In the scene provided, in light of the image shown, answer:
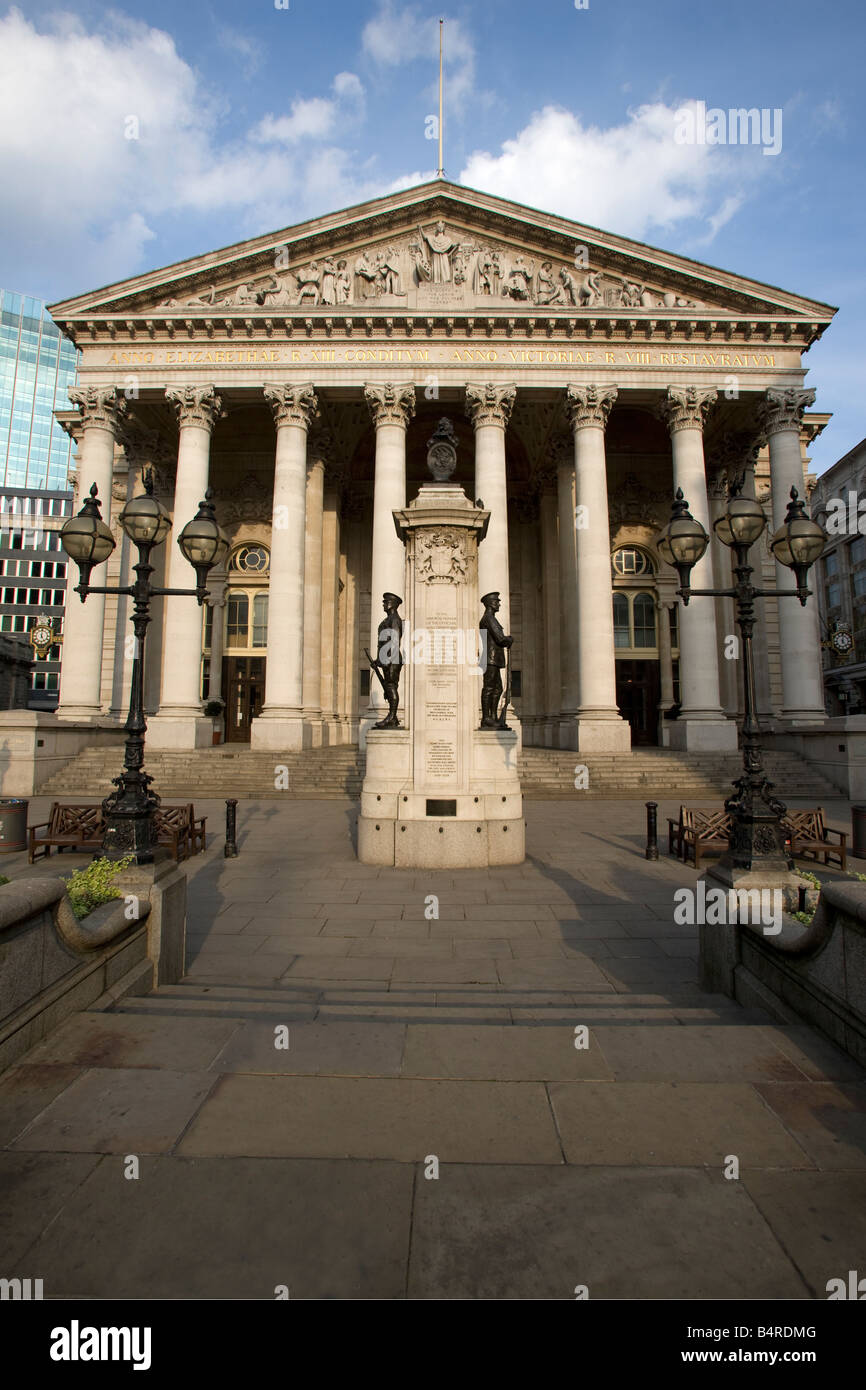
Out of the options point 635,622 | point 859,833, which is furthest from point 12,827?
point 635,622

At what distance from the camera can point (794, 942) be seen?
4574 mm

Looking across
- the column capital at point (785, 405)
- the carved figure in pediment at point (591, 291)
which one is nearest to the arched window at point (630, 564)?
Result: the column capital at point (785, 405)

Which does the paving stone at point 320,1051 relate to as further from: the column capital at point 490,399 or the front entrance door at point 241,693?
the front entrance door at point 241,693

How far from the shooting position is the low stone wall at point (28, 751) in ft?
66.7

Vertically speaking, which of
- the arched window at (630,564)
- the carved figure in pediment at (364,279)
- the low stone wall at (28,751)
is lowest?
the low stone wall at (28,751)

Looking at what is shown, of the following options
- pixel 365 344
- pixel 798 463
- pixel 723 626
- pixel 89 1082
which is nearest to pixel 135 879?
pixel 89 1082

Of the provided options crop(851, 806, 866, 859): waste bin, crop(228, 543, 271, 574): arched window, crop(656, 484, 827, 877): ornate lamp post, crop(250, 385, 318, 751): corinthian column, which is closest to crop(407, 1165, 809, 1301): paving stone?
crop(656, 484, 827, 877): ornate lamp post

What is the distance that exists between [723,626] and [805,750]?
10376mm

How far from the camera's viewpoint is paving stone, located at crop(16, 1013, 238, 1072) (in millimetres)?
3771

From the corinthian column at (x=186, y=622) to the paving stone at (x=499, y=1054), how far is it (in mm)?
22274

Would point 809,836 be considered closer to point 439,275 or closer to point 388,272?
point 439,275

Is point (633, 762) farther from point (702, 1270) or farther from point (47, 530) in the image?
point (47, 530)

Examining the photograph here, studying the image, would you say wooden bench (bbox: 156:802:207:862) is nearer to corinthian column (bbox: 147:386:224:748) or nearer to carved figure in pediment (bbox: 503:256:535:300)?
corinthian column (bbox: 147:386:224:748)

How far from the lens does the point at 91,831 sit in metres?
11.6
